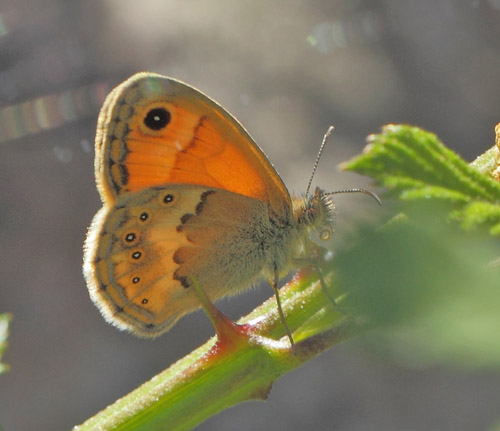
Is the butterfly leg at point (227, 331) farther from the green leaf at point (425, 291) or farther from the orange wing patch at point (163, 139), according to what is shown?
the green leaf at point (425, 291)

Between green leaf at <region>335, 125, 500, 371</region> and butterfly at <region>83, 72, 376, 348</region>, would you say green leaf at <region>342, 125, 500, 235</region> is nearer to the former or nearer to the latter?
green leaf at <region>335, 125, 500, 371</region>

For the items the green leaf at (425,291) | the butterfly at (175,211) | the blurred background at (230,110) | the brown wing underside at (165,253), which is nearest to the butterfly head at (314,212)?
the butterfly at (175,211)

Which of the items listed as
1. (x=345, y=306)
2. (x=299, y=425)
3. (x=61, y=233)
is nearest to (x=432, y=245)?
(x=345, y=306)

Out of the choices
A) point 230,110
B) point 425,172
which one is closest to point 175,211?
point 425,172

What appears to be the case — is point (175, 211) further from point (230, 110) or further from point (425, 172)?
point (230, 110)

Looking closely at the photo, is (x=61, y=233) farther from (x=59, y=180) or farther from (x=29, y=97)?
(x=29, y=97)

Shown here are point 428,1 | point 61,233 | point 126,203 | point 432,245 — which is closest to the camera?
point 432,245
